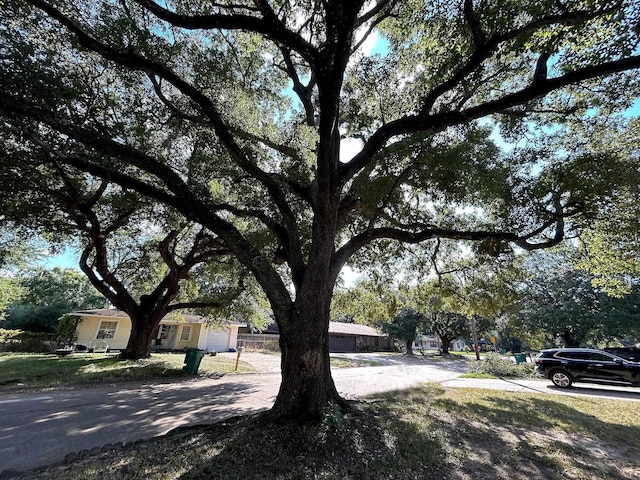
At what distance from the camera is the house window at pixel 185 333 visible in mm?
26344

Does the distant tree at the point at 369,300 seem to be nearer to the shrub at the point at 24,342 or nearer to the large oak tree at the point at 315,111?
the large oak tree at the point at 315,111

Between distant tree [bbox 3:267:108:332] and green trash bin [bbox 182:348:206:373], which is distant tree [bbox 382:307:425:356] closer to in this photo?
green trash bin [bbox 182:348:206:373]

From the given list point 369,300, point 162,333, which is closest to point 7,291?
point 162,333

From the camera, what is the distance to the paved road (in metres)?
4.56

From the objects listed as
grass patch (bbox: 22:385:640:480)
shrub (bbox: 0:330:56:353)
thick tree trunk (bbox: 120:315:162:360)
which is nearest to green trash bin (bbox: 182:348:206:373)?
thick tree trunk (bbox: 120:315:162:360)

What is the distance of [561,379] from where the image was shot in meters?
11.7

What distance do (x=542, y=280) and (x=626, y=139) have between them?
82.3 ft

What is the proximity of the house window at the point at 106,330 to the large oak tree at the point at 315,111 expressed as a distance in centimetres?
1980

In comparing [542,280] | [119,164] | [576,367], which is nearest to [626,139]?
[576,367]

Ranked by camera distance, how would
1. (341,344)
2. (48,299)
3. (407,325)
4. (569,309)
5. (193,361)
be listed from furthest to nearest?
(341,344), (407,325), (48,299), (569,309), (193,361)

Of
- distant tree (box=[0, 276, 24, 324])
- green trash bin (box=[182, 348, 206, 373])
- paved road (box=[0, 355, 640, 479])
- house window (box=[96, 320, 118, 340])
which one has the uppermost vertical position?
distant tree (box=[0, 276, 24, 324])

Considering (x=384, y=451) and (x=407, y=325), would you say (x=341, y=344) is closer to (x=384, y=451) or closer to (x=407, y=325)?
(x=407, y=325)

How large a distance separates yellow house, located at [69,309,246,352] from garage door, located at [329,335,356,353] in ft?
Result: 43.1

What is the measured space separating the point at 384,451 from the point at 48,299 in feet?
117
